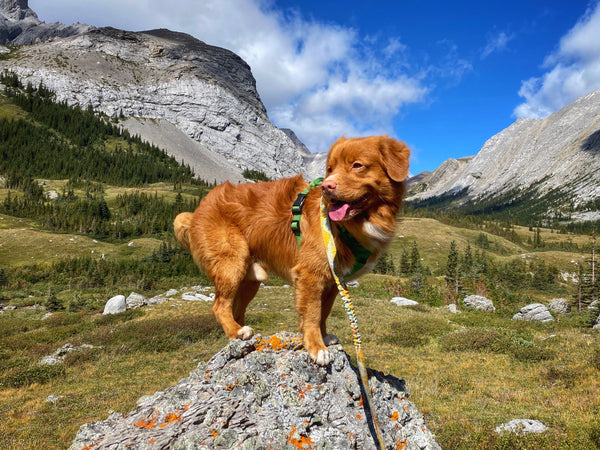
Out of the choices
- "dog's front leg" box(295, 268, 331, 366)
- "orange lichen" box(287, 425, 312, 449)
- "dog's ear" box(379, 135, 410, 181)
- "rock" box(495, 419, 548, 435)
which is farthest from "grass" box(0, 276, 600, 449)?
"dog's ear" box(379, 135, 410, 181)

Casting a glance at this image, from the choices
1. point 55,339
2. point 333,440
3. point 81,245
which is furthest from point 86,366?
point 81,245

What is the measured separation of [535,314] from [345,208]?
28.3 metres

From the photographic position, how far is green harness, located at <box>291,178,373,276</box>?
4.20 metres

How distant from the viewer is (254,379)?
4645mm

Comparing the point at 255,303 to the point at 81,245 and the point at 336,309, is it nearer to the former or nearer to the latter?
the point at 336,309

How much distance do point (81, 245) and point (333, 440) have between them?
92.5 m

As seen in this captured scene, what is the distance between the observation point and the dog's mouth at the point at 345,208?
12.3 ft

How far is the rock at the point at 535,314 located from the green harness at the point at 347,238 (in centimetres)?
2621

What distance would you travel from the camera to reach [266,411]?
4.37 metres

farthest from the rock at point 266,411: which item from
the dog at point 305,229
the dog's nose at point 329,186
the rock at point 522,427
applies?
the rock at point 522,427

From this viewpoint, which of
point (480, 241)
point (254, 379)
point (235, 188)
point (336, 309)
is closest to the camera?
point (254, 379)

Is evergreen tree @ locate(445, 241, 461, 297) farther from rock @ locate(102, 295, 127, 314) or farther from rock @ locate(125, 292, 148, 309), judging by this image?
rock @ locate(102, 295, 127, 314)

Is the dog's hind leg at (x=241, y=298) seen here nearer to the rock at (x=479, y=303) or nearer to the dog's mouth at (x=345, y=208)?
the dog's mouth at (x=345, y=208)

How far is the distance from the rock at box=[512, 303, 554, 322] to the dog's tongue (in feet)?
88.4
